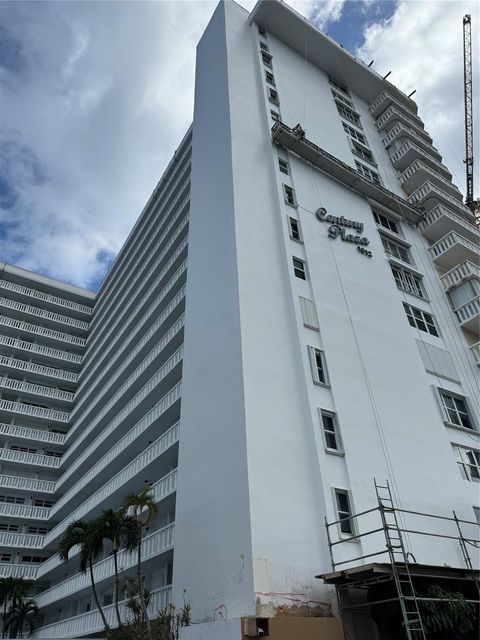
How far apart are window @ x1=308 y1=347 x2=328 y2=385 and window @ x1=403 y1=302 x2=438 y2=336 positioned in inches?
312

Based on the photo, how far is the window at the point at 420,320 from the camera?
26250mm

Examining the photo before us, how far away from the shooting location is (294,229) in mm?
24828

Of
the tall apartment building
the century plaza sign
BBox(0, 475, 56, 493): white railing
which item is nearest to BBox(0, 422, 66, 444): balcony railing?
the tall apartment building

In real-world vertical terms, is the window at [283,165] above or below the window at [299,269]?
above

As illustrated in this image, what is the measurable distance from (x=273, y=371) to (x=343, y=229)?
11.1 meters

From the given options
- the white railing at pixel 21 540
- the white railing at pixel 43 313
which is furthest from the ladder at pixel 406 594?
the white railing at pixel 43 313

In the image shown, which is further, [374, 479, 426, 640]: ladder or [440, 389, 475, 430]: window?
[440, 389, 475, 430]: window

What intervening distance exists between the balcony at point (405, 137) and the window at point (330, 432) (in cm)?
2655

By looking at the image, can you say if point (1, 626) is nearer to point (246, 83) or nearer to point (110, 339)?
point (110, 339)

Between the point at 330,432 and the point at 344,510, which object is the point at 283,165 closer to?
the point at 330,432

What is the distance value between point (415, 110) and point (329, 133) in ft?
47.9

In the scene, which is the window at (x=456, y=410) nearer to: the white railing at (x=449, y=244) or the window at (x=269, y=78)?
the white railing at (x=449, y=244)

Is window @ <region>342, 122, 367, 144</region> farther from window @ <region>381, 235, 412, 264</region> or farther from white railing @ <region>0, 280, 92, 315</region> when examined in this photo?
white railing @ <region>0, 280, 92, 315</region>

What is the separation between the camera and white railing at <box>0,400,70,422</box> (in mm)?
40638
